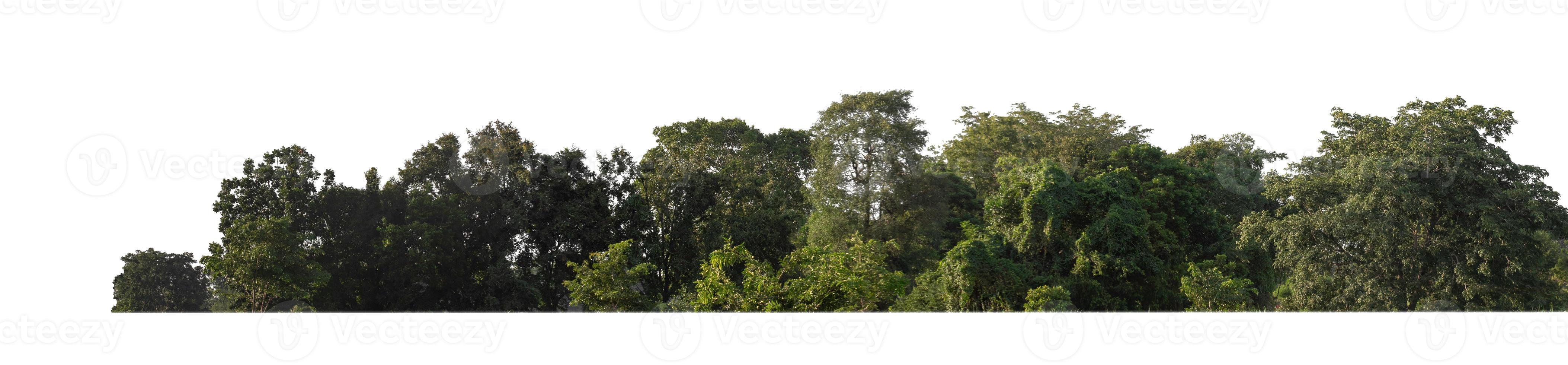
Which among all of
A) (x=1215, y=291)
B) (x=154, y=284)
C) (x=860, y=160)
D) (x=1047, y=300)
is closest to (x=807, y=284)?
(x=1047, y=300)

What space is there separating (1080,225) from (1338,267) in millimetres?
5341

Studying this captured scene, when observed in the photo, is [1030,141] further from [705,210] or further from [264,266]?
[264,266]

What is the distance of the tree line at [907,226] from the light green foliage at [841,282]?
0.19 ft

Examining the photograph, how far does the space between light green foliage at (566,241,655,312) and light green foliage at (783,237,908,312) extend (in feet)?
10.9

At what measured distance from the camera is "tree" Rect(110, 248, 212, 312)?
93.3ft

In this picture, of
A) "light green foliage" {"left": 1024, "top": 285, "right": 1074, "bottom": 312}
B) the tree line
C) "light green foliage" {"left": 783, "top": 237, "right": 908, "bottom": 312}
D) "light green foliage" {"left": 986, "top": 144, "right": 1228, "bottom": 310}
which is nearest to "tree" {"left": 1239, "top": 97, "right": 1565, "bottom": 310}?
the tree line

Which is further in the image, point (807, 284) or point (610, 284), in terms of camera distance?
point (610, 284)

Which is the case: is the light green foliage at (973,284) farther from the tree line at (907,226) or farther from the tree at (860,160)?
the tree at (860,160)

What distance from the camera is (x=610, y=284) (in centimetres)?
1728

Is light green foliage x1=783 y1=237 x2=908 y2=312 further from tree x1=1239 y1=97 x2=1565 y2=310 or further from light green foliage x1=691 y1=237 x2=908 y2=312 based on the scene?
tree x1=1239 y1=97 x2=1565 y2=310

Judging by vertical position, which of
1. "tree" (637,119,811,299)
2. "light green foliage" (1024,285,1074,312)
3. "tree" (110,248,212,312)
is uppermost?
"tree" (637,119,811,299)

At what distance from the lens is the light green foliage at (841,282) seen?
13391 mm

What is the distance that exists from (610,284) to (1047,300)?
8111 millimetres

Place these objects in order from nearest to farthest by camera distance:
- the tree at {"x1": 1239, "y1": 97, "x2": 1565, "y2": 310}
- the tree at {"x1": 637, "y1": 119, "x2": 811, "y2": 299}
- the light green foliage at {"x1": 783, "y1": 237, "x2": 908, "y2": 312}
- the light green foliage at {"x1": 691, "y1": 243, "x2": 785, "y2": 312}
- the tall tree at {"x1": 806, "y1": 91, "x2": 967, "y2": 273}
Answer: the light green foliage at {"x1": 783, "y1": 237, "x2": 908, "y2": 312}
the light green foliage at {"x1": 691, "y1": 243, "x2": 785, "y2": 312}
the tree at {"x1": 1239, "y1": 97, "x2": 1565, "y2": 310}
the tall tree at {"x1": 806, "y1": 91, "x2": 967, "y2": 273}
the tree at {"x1": 637, "y1": 119, "x2": 811, "y2": 299}
